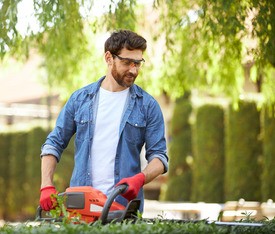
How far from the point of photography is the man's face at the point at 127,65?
174 inches

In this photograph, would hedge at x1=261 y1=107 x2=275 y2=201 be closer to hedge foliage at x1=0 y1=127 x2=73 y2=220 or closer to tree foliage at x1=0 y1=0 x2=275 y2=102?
tree foliage at x1=0 y1=0 x2=275 y2=102

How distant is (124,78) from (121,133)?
0.30 m

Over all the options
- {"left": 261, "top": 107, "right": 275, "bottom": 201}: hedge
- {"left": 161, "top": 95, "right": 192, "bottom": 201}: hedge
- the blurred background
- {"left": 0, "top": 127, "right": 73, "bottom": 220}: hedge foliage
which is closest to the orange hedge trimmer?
the blurred background

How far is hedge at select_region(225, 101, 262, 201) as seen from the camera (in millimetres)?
13445

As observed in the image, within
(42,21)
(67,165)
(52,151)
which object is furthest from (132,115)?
(67,165)

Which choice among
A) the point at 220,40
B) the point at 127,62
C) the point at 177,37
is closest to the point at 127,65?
the point at 127,62

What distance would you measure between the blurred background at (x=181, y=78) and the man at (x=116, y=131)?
151 centimetres

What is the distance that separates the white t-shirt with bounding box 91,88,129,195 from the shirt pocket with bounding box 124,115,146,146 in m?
0.06

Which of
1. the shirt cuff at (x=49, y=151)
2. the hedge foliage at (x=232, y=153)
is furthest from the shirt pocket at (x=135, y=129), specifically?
the hedge foliage at (x=232, y=153)

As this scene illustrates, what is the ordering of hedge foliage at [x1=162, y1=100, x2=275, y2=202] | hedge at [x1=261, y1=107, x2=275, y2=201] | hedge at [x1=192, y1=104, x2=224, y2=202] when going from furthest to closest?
hedge at [x1=192, y1=104, x2=224, y2=202]
hedge foliage at [x1=162, y1=100, x2=275, y2=202]
hedge at [x1=261, y1=107, x2=275, y2=201]

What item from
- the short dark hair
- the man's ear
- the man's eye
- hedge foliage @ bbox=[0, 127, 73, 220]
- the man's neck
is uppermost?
the short dark hair

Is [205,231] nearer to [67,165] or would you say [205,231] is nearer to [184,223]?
[184,223]

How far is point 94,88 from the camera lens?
461 centimetres

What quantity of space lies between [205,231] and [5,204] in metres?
15.1
